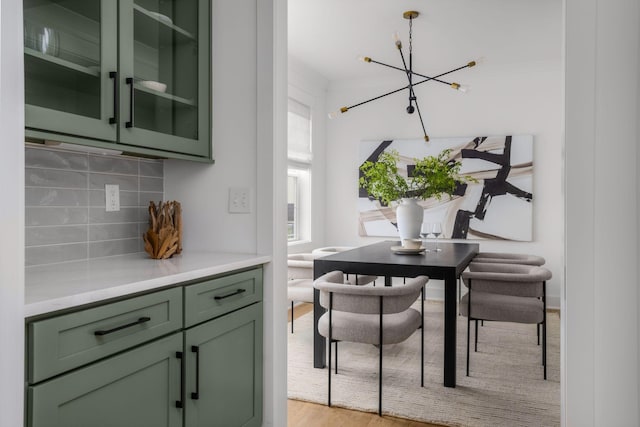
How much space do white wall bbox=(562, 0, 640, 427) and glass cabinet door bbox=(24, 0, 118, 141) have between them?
1.54 m

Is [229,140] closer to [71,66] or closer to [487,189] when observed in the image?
[71,66]

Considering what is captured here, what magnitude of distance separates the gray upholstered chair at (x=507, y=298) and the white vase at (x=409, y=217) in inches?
27.0

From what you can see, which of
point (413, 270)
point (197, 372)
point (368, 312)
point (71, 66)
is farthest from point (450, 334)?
point (71, 66)

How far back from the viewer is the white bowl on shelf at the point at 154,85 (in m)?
1.81

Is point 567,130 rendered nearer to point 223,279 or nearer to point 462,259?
point 223,279

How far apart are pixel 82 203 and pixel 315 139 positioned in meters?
3.90

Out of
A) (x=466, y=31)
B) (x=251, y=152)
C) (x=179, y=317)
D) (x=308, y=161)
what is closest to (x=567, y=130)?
(x=251, y=152)

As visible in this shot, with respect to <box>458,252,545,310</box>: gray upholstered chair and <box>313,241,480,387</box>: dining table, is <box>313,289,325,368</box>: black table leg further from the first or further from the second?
<box>458,252,545,310</box>: gray upholstered chair

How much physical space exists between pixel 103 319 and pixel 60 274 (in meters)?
0.36

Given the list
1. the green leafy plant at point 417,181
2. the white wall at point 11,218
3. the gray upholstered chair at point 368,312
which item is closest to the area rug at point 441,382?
the gray upholstered chair at point 368,312

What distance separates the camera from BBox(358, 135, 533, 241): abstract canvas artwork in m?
5.09

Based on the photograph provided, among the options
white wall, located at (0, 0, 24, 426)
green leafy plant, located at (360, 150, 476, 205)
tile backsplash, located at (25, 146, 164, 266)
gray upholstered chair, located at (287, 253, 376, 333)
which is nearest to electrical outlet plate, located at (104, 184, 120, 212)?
tile backsplash, located at (25, 146, 164, 266)

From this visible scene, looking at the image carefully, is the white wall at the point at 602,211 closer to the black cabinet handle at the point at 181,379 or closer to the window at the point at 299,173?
the black cabinet handle at the point at 181,379

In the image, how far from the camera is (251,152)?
212cm
